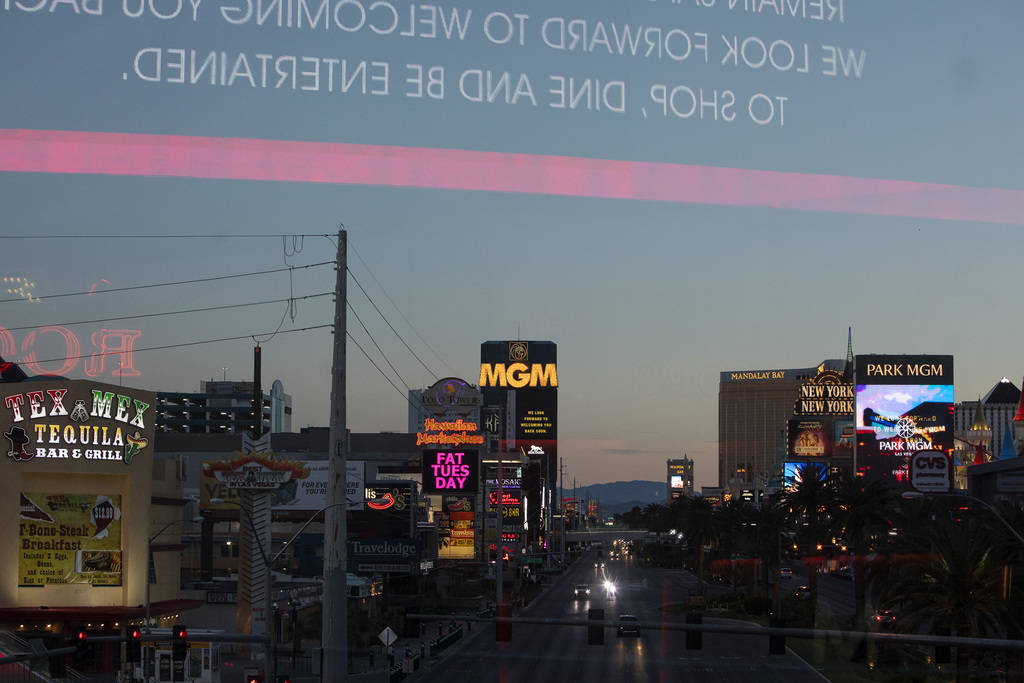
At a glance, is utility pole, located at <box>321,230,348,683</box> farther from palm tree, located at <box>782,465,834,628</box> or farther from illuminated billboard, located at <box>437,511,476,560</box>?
illuminated billboard, located at <box>437,511,476,560</box>

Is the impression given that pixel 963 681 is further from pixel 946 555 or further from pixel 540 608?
pixel 540 608

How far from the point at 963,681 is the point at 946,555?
5.55 meters

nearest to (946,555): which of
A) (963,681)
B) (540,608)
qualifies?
(963,681)

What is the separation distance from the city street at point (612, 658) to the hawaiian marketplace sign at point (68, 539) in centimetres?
1865

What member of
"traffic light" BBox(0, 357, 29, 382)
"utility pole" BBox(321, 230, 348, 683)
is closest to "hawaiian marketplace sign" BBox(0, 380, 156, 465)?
"traffic light" BBox(0, 357, 29, 382)

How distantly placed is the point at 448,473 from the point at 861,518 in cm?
4002

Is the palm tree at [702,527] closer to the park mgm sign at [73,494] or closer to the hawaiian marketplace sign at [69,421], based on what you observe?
the park mgm sign at [73,494]

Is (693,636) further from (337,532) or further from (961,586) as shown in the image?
(961,586)

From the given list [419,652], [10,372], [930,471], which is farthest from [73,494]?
[930,471]

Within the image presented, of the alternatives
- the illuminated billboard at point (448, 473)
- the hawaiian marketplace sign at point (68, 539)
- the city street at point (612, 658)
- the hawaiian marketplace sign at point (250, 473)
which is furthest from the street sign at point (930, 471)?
the hawaiian marketplace sign at point (68, 539)

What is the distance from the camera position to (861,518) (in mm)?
84812

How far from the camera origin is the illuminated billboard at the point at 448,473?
359ft

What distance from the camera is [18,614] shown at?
61.0 metres

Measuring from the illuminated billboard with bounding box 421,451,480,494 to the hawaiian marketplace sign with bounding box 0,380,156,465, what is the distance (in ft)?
151
